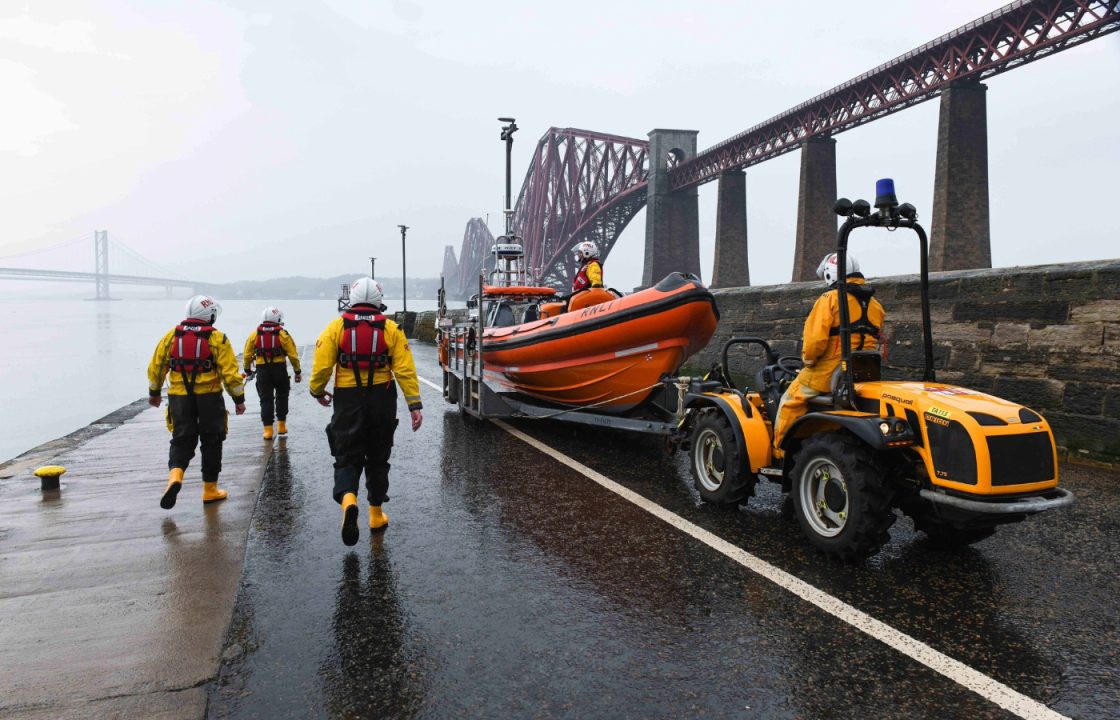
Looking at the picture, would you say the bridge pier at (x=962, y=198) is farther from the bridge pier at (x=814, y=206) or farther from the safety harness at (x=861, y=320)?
the safety harness at (x=861, y=320)

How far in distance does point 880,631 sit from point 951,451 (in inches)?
39.4

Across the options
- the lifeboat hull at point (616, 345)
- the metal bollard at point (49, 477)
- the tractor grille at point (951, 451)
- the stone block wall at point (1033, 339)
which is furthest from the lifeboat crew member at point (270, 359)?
the stone block wall at point (1033, 339)

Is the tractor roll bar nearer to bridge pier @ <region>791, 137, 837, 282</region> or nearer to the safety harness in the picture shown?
the safety harness

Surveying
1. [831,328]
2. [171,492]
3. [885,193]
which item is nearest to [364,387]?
[171,492]

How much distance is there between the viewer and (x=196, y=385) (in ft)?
18.2

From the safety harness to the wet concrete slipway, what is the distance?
4.36 feet

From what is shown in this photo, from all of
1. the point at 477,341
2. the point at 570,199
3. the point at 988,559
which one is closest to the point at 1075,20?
the point at 477,341

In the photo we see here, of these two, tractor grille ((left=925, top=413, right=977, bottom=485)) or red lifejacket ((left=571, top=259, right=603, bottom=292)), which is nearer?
tractor grille ((left=925, top=413, right=977, bottom=485))

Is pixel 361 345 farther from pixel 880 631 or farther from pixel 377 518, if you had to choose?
pixel 880 631

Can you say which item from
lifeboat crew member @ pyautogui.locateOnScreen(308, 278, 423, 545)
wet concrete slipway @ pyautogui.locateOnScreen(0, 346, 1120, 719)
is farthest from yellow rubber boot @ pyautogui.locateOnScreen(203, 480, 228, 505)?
lifeboat crew member @ pyautogui.locateOnScreen(308, 278, 423, 545)

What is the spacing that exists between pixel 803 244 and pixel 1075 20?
14155mm

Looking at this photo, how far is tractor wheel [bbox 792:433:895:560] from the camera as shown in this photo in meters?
3.76

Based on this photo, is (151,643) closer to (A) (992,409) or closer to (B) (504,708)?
(B) (504,708)

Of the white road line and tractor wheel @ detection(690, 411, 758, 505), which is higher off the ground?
tractor wheel @ detection(690, 411, 758, 505)
